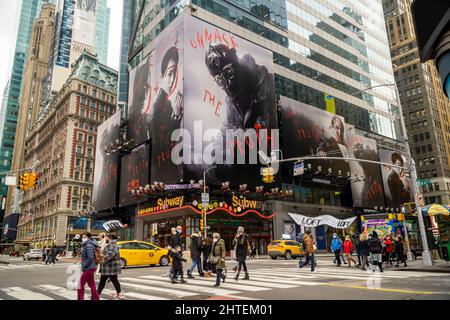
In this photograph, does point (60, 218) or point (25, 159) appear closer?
point (60, 218)

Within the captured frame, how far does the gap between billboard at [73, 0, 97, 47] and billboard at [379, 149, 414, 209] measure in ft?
349

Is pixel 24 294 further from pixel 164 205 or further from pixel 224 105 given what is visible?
pixel 224 105

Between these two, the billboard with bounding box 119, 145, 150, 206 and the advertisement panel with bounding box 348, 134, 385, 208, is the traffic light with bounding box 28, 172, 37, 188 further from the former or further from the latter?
the advertisement panel with bounding box 348, 134, 385, 208

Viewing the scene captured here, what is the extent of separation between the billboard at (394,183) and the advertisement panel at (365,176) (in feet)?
5.74

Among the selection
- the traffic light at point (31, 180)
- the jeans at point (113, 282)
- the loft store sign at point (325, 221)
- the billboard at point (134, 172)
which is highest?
the billboard at point (134, 172)

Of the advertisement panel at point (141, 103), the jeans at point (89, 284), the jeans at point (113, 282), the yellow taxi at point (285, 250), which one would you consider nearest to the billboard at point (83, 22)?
the advertisement panel at point (141, 103)

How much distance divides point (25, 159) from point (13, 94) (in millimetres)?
65899

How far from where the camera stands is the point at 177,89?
40.0 metres

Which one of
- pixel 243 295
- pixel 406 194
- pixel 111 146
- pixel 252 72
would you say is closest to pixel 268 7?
pixel 252 72

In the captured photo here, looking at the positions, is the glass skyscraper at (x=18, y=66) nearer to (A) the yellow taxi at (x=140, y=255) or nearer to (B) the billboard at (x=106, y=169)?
(B) the billboard at (x=106, y=169)

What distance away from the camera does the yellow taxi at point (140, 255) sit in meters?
21.7

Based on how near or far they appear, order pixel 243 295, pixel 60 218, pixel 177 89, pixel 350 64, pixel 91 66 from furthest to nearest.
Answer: pixel 91 66 → pixel 60 218 → pixel 350 64 → pixel 177 89 → pixel 243 295

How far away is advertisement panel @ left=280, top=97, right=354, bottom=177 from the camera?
157 feet
